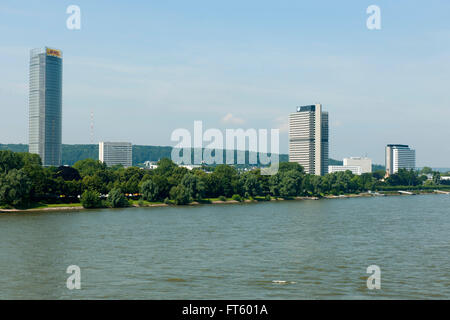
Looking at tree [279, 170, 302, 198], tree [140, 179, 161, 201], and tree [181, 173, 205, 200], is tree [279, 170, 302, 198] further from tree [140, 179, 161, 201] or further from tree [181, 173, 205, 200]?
tree [140, 179, 161, 201]

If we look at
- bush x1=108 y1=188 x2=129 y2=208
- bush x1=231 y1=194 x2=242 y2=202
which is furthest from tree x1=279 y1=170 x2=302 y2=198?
bush x1=108 y1=188 x2=129 y2=208

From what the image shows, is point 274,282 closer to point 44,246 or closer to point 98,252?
point 98,252

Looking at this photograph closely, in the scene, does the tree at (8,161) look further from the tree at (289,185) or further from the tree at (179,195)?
the tree at (289,185)

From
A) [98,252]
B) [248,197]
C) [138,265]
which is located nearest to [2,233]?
[98,252]

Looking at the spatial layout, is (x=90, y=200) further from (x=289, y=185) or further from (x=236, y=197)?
(x=289, y=185)

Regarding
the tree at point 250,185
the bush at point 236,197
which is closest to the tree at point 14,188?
the bush at point 236,197
